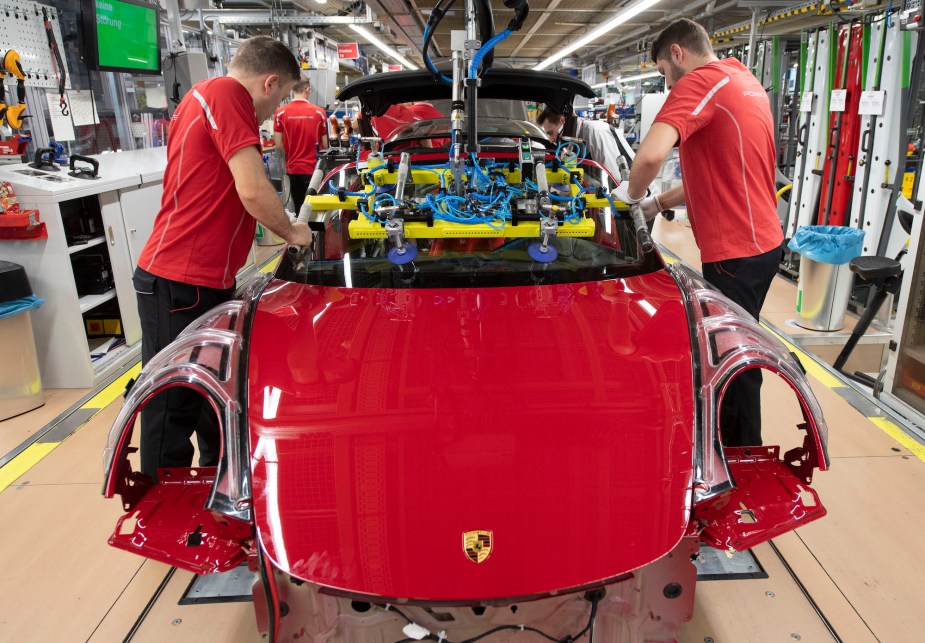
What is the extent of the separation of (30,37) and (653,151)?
4.75 metres

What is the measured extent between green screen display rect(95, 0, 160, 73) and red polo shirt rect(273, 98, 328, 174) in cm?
128

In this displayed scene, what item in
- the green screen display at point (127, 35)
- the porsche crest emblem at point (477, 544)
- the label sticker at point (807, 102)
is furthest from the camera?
the label sticker at point (807, 102)

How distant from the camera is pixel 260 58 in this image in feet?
7.89

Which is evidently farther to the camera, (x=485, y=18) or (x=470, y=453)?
(x=485, y=18)

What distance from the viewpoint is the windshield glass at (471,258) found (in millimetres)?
2141

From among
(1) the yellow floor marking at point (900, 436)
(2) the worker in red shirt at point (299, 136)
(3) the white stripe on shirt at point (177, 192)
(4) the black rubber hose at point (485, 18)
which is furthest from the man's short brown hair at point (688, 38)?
(2) the worker in red shirt at point (299, 136)

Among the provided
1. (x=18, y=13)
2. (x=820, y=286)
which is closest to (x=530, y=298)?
(x=820, y=286)

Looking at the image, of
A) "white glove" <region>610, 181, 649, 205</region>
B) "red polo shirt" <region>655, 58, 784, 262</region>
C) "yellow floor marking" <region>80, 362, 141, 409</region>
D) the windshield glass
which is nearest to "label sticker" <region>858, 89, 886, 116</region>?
"red polo shirt" <region>655, 58, 784, 262</region>

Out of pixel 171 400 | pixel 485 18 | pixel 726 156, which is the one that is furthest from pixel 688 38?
pixel 171 400

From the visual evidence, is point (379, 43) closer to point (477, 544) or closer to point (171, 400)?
point (171, 400)

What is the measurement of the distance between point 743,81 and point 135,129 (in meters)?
6.59

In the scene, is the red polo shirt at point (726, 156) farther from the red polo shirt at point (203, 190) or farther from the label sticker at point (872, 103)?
the label sticker at point (872, 103)

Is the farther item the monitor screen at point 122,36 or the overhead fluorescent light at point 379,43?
the overhead fluorescent light at point 379,43

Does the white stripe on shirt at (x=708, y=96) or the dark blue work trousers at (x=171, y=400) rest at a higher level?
the white stripe on shirt at (x=708, y=96)
